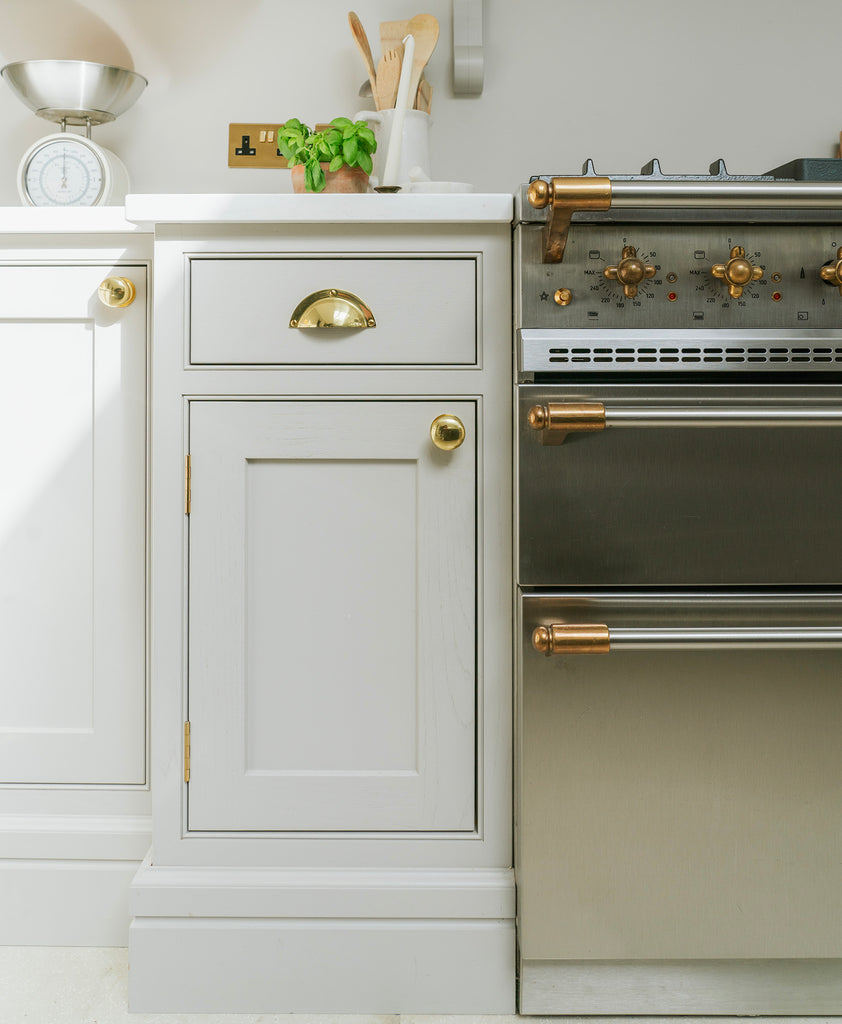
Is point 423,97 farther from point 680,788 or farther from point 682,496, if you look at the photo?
point 680,788

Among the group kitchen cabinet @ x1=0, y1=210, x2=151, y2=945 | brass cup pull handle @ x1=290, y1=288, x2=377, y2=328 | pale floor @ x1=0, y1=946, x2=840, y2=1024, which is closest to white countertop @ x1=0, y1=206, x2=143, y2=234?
kitchen cabinet @ x1=0, y1=210, x2=151, y2=945

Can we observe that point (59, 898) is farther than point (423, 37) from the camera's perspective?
No

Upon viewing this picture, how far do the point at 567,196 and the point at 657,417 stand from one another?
0.25 m

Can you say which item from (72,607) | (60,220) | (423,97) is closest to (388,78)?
(423,97)

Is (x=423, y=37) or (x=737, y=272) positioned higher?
(x=423, y=37)

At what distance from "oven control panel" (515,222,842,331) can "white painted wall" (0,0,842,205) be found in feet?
1.82

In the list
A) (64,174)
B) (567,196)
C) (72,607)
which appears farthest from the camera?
(64,174)

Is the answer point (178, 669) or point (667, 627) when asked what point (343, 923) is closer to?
point (178, 669)

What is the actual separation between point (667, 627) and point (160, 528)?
60cm

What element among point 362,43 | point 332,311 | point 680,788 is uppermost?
point 362,43

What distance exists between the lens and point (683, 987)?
0.95m

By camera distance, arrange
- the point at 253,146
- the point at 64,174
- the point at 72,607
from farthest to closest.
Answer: the point at 253,146 < the point at 64,174 < the point at 72,607

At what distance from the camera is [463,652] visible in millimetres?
968

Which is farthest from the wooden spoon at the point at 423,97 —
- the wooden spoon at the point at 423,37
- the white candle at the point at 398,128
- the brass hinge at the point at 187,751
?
the brass hinge at the point at 187,751
